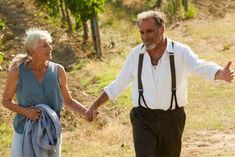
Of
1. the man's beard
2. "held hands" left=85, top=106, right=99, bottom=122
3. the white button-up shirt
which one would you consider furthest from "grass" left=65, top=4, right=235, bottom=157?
the man's beard

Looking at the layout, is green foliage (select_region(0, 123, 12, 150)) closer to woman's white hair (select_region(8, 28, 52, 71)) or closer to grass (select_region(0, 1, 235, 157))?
grass (select_region(0, 1, 235, 157))

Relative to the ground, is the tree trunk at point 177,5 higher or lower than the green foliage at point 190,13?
higher

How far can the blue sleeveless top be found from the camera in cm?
518

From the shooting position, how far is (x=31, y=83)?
204 inches

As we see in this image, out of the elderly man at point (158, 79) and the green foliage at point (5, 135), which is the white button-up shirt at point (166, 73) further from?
the green foliage at point (5, 135)

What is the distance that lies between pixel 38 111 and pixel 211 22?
2137cm

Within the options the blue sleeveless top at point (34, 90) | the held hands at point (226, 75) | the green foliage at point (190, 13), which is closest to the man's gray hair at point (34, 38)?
the blue sleeveless top at point (34, 90)

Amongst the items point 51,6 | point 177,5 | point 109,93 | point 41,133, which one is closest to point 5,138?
point 109,93

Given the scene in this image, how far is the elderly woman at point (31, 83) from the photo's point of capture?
16.9 feet

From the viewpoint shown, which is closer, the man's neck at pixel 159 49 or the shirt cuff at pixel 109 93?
the man's neck at pixel 159 49

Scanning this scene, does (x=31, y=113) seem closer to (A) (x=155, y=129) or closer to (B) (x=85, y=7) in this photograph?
(A) (x=155, y=129)

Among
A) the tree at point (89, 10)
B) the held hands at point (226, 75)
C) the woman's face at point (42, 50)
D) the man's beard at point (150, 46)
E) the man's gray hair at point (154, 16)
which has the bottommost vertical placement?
the held hands at point (226, 75)

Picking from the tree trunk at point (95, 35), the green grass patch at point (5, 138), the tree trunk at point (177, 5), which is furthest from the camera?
the tree trunk at point (177, 5)

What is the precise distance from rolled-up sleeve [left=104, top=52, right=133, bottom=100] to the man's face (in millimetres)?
245
